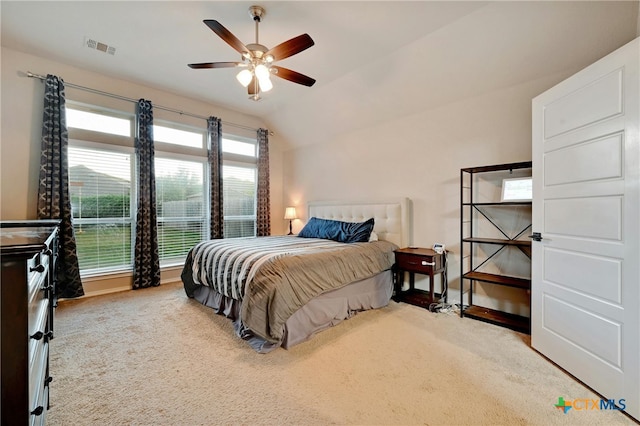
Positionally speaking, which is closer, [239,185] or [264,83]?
[264,83]

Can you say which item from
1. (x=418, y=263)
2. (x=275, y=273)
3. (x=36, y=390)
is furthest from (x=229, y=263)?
(x=418, y=263)

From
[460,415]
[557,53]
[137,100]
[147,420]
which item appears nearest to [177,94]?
[137,100]

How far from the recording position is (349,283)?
2.96m

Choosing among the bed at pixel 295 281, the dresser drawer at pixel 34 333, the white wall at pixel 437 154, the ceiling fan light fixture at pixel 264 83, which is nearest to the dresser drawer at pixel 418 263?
the bed at pixel 295 281

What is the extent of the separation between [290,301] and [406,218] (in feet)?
7.19

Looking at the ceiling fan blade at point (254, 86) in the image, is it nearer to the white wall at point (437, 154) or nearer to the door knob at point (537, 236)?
the white wall at point (437, 154)

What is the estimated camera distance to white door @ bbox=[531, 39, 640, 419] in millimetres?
1644

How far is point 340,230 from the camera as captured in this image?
3938 mm

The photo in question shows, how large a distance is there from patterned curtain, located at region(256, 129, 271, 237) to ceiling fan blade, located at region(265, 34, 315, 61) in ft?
10.4

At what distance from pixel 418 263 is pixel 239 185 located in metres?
3.61

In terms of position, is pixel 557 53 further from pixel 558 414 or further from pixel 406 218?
pixel 558 414

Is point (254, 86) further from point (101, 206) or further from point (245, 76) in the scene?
point (101, 206)

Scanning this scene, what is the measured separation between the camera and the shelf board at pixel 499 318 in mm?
2660

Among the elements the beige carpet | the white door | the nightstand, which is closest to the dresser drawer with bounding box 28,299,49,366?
the beige carpet
